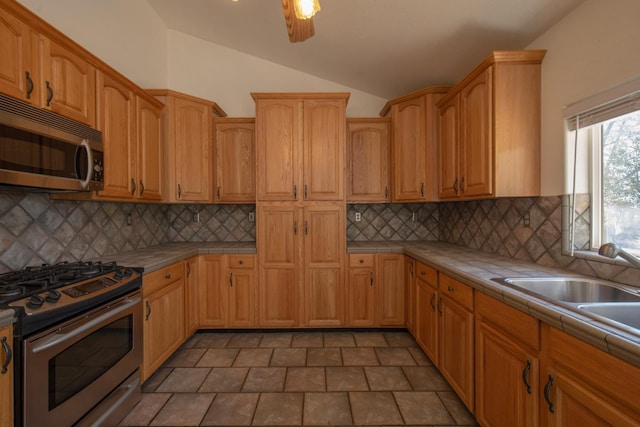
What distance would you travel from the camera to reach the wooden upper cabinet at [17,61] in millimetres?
1279

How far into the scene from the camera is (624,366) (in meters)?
0.78

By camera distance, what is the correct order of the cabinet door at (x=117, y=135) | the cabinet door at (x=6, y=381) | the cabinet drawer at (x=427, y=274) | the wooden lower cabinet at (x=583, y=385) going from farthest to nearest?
the cabinet drawer at (x=427, y=274), the cabinet door at (x=117, y=135), the cabinet door at (x=6, y=381), the wooden lower cabinet at (x=583, y=385)

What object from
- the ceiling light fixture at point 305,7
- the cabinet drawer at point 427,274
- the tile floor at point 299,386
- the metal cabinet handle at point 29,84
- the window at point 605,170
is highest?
the ceiling light fixture at point 305,7

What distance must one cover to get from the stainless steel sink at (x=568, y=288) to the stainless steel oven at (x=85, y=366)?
208 centimetres

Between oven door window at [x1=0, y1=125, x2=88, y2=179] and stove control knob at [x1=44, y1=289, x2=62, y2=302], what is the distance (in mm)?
581

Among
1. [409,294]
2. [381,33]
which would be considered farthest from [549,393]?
[381,33]

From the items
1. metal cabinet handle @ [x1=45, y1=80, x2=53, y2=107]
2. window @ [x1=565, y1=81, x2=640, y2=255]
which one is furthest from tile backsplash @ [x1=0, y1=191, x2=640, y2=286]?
metal cabinet handle @ [x1=45, y1=80, x2=53, y2=107]

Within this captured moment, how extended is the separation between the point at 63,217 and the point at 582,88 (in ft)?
10.8

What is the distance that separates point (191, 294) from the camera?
2.66 meters

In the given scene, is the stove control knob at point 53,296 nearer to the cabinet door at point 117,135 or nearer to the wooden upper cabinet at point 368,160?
the cabinet door at point 117,135

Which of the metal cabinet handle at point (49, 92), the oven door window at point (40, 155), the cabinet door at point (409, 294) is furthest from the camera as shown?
the cabinet door at point (409, 294)

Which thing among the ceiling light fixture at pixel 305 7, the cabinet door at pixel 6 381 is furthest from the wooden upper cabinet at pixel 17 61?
the ceiling light fixture at pixel 305 7

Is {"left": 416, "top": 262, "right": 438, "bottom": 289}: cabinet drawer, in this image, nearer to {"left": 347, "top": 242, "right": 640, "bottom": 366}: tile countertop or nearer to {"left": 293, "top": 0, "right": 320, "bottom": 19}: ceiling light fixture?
{"left": 347, "top": 242, "right": 640, "bottom": 366}: tile countertop

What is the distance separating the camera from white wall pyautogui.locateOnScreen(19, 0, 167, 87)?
196 cm
